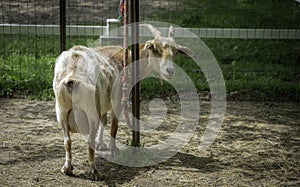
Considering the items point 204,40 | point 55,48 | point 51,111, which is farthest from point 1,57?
point 204,40

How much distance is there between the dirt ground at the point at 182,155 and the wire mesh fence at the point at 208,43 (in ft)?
2.53

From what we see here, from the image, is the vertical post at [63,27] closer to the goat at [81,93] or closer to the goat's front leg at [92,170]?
the goat at [81,93]

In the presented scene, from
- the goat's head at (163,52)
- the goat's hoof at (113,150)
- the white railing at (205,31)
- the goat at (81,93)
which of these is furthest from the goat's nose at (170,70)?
the white railing at (205,31)

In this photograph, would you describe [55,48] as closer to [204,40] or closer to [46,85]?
[46,85]

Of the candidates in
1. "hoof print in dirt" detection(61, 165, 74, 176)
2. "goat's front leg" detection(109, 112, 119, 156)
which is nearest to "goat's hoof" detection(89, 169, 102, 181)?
"hoof print in dirt" detection(61, 165, 74, 176)

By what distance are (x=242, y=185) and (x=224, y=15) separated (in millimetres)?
7473

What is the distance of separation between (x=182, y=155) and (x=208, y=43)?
5203 mm

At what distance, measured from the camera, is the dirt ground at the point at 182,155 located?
16.7ft

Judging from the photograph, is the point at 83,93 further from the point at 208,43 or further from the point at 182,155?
the point at 208,43

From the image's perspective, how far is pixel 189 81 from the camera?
28.5 ft

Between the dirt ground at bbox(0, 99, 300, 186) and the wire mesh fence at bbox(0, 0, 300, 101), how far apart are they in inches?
30.3

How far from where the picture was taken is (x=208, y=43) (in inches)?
420

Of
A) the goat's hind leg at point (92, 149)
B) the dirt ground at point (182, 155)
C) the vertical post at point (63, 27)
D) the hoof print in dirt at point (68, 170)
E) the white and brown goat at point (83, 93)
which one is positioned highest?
the vertical post at point (63, 27)

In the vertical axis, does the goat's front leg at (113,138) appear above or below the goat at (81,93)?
below
